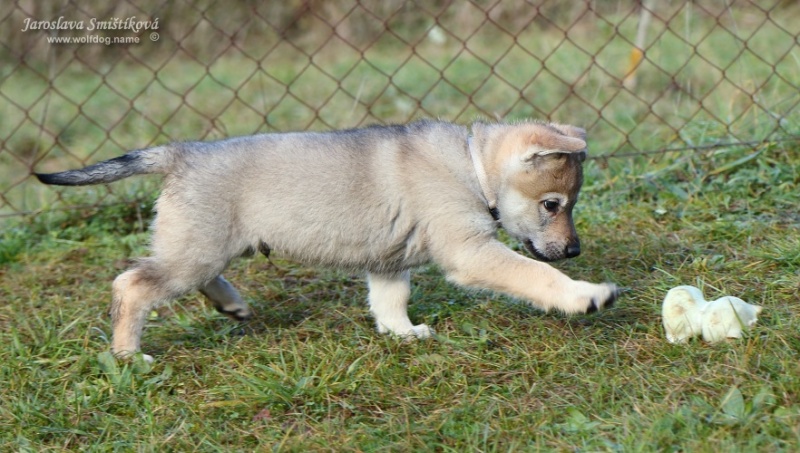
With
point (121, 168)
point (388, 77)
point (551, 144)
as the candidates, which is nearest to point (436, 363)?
point (551, 144)

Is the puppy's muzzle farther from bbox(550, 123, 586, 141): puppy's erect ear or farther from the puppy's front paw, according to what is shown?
bbox(550, 123, 586, 141): puppy's erect ear

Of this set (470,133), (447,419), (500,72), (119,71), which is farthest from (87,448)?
(119,71)

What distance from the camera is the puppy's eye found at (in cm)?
347

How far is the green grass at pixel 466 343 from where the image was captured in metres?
2.81

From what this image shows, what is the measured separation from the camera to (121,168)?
3.48 m

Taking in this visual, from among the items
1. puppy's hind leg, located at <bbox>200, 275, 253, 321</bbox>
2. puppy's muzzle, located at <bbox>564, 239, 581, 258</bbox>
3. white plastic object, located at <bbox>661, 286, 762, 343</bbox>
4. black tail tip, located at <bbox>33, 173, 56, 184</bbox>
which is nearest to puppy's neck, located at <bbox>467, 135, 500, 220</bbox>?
puppy's muzzle, located at <bbox>564, 239, 581, 258</bbox>

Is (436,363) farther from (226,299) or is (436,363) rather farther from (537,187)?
(226,299)

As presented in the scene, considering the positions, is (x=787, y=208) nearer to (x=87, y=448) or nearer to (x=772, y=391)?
(x=772, y=391)

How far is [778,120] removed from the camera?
4953 mm

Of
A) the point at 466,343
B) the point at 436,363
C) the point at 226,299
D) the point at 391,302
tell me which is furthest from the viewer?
the point at 226,299

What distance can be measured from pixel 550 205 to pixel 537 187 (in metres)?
0.09

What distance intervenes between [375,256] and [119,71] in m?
5.76

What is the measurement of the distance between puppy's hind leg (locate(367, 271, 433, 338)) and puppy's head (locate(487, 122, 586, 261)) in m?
0.48

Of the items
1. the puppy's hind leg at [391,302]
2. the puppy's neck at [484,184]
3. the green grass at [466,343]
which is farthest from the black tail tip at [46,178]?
the puppy's neck at [484,184]
